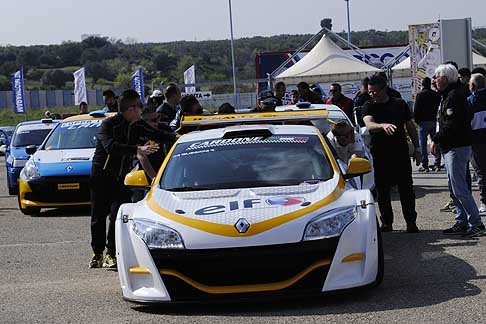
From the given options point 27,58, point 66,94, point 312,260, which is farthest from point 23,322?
point 27,58

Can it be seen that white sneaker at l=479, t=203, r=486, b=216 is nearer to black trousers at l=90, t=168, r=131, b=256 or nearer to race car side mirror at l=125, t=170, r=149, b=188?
black trousers at l=90, t=168, r=131, b=256

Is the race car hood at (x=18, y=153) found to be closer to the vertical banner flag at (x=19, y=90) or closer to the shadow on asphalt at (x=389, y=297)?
the shadow on asphalt at (x=389, y=297)

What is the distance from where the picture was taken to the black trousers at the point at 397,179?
428 inches

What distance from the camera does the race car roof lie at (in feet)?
28.8

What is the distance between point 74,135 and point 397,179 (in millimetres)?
7119

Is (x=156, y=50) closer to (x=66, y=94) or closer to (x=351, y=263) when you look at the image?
(x=66, y=94)

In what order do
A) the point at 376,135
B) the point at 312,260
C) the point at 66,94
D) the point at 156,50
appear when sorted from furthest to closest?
the point at 156,50
the point at 66,94
the point at 376,135
the point at 312,260

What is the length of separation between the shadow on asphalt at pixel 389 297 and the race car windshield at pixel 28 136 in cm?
1320

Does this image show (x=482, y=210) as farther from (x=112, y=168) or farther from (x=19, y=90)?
(x=19, y=90)

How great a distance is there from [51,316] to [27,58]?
11069 cm

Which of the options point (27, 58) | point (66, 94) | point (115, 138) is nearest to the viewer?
point (115, 138)

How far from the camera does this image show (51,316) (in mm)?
7344

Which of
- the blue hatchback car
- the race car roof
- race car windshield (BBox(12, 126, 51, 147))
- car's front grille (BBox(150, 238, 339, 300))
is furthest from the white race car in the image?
race car windshield (BBox(12, 126, 51, 147))

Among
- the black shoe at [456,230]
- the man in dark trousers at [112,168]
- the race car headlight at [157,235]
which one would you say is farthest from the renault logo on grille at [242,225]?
the black shoe at [456,230]
